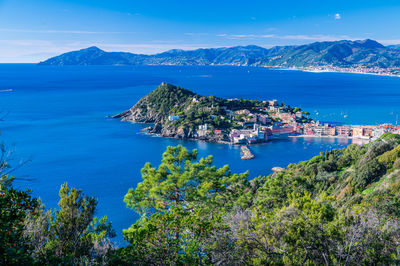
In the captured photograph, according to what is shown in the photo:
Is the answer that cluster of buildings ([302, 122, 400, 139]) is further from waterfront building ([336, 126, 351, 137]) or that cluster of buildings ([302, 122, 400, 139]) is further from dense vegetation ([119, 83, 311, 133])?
dense vegetation ([119, 83, 311, 133])

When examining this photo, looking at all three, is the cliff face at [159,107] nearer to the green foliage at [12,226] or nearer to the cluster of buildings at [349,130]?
the cluster of buildings at [349,130]

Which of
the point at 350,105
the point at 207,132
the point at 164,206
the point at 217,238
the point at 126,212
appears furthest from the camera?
the point at 350,105

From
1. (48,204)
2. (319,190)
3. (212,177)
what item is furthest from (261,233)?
(48,204)

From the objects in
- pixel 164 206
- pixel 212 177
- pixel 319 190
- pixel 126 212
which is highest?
pixel 212 177

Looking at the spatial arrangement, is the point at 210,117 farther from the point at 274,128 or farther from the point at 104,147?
the point at 104,147

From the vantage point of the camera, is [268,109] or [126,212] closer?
[126,212]

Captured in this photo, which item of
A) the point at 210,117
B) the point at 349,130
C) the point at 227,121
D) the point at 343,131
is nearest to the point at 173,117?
the point at 210,117

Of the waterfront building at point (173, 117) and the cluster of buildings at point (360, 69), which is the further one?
the cluster of buildings at point (360, 69)

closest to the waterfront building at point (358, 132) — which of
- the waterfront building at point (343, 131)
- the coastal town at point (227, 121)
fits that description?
the coastal town at point (227, 121)

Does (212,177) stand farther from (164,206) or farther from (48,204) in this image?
(48,204)
